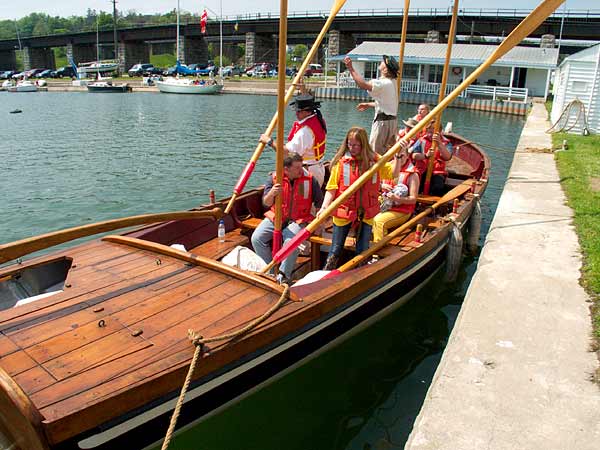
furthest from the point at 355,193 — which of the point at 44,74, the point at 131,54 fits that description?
the point at 44,74

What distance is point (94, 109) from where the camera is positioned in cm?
3647

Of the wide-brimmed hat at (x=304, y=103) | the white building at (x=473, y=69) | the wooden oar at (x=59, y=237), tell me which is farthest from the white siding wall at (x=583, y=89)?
the white building at (x=473, y=69)

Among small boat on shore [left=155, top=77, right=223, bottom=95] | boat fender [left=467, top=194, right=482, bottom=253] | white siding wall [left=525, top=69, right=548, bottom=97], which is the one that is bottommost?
boat fender [left=467, top=194, right=482, bottom=253]

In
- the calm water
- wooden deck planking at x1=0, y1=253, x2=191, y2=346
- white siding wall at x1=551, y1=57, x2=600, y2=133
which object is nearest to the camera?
wooden deck planking at x1=0, y1=253, x2=191, y2=346

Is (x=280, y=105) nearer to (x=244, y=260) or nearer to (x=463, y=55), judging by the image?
(x=244, y=260)

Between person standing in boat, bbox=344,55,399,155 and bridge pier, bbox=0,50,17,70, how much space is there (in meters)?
106

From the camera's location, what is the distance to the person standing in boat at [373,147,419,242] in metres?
6.92

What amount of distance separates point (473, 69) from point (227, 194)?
1373 inches

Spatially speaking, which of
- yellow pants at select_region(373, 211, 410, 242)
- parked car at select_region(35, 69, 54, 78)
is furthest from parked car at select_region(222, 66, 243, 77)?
yellow pants at select_region(373, 211, 410, 242)

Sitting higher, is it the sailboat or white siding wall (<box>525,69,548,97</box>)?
white siding wall (<box>525,69,548,97</box>)

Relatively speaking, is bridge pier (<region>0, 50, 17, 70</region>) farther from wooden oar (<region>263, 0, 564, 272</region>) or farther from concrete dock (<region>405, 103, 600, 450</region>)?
concrete dock (<region>405, 103, 600, 450</region>)

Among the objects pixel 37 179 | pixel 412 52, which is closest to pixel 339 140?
pixel 37 179

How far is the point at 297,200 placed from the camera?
20.8 feet

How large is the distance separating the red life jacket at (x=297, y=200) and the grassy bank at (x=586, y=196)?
10.8 ft
